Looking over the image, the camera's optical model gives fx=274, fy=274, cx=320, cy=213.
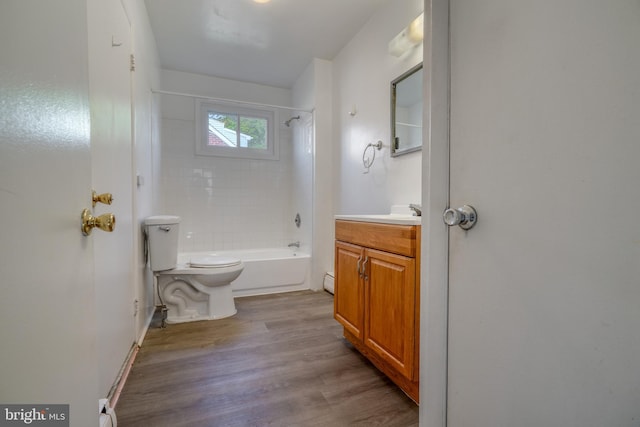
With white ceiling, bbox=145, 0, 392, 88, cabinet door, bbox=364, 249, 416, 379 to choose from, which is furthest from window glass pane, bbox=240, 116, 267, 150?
cabinet door, bbox=364, 249, 416, 379

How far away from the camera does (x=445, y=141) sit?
0.77 m

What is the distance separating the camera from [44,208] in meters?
0.46

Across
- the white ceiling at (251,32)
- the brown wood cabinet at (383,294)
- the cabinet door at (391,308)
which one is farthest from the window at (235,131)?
the cabinet door at (391,308)

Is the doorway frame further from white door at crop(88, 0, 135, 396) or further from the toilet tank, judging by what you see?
the toilet tank

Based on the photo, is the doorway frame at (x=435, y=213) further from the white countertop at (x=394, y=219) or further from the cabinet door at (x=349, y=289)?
the cabinet door at (x=349, y=289)

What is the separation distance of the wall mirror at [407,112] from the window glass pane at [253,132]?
6.92 feet

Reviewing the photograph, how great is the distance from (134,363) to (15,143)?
1.70 meters

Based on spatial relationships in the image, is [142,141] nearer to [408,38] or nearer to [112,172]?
[112,172]

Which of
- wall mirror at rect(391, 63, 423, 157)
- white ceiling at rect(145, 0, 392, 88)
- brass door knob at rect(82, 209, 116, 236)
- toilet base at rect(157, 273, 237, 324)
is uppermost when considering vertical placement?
white ceiling at rect(145, 0, 392, 88)

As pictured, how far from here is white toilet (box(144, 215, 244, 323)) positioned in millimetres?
2102

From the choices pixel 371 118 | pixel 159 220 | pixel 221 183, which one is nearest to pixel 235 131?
pixel 221 183

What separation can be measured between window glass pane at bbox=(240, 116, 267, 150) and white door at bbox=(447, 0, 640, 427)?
3160 mm

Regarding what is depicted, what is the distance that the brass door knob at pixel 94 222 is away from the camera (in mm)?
620

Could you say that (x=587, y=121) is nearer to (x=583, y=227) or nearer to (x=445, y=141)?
(x=583, y=227)
